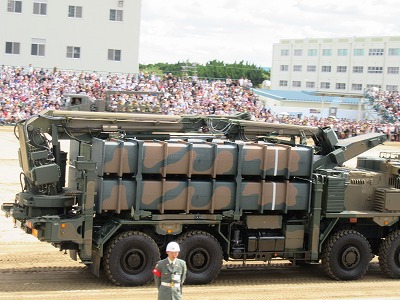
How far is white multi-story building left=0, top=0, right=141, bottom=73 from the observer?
50188 millimetres

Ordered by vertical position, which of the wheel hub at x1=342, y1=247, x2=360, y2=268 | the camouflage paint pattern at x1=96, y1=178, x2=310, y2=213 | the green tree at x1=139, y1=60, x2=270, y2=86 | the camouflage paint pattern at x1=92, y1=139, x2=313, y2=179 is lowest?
the wheel hub at x1=342, y1=247, x2=360, y2=268

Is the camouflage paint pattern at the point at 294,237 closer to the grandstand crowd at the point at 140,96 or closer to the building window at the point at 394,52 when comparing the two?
the grandstand crowd at the point at 140,96

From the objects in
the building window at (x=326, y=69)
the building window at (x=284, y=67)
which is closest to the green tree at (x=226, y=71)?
the building window at (x=284, y=67)

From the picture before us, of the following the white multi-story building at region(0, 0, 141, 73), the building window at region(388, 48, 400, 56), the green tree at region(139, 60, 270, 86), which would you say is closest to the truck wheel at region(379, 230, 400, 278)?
the white multi-story building at region(0, 0, 141, 73)

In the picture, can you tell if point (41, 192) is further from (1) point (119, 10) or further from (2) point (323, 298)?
(1) point (119, 10)

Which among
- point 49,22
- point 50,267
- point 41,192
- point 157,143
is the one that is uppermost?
point 49,22

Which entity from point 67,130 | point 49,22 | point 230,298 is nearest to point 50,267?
point 67,130

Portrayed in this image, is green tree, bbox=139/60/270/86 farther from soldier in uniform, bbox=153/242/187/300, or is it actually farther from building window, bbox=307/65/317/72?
soldier in uniform, bbox=153/242/187/300

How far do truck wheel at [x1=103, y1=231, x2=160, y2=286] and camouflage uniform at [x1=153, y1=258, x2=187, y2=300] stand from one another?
125 inches

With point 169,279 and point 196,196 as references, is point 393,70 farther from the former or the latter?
point 169,279

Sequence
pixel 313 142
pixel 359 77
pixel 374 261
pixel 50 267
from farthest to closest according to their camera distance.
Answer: pixel 359 77, pixel 374 261, pixel 313 142, pixel 50 267

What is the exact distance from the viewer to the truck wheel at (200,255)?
13188 millimetres

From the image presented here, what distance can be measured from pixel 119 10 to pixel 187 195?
40566 millimetres

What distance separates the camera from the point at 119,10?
5197 centimetres
